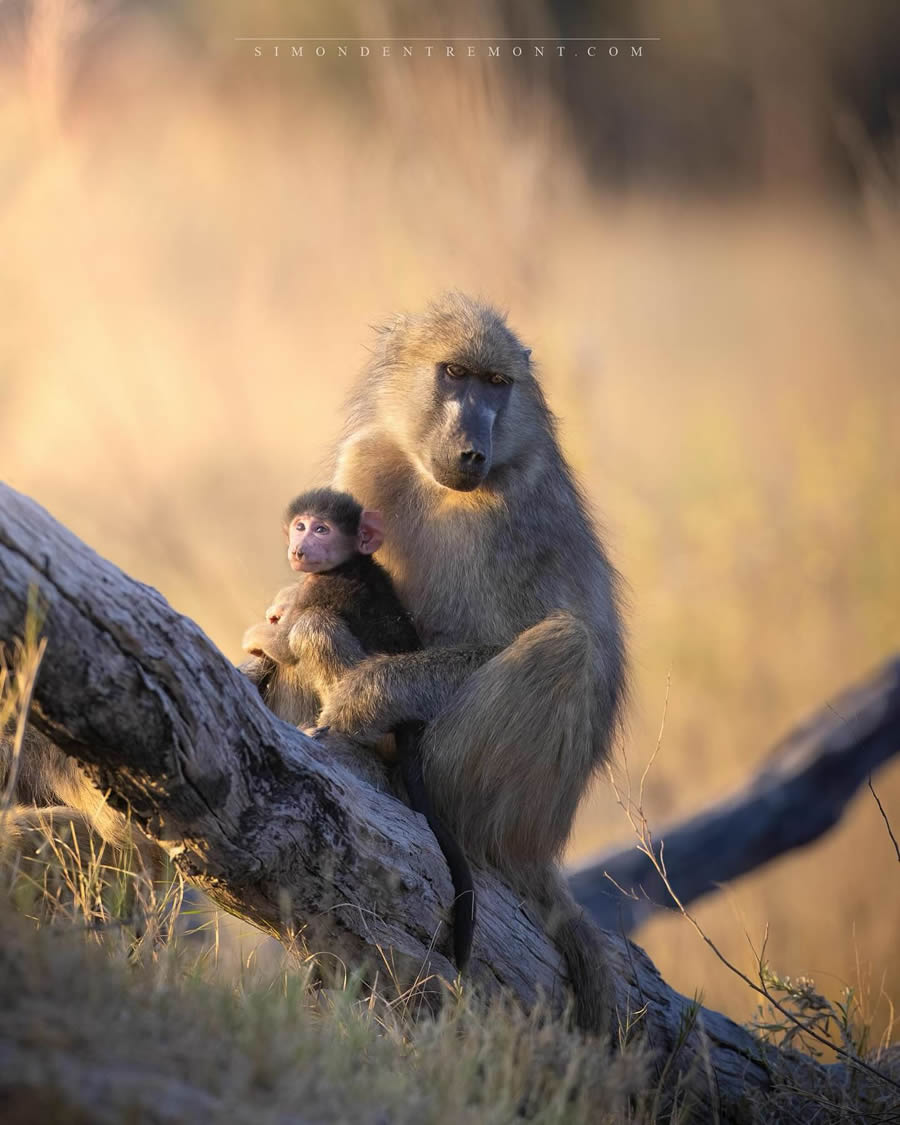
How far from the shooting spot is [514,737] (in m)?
3.17

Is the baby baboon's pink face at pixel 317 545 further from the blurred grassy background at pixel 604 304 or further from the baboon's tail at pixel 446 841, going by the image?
the blurred grassy background at pixel 604 304

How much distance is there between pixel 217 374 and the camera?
912cm

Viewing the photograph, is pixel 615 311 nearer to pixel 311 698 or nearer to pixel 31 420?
pixel 31 420

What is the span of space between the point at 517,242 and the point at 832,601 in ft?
11.4

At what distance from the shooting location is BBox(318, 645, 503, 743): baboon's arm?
126 inches

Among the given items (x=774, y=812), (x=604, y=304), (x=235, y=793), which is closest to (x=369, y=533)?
(x=235, y=793)

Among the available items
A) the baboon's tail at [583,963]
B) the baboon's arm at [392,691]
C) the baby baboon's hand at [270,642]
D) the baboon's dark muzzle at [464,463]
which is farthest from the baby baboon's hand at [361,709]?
the baboon's tail at [583,963]

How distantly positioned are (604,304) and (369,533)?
6.52 m

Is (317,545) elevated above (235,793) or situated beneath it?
elevated above

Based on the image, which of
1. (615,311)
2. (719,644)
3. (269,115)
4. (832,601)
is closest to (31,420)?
(269,115)

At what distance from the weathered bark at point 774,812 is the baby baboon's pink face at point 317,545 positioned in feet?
9.94

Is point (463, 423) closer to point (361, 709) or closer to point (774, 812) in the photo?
point (361, 709)

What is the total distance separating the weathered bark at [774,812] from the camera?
611cm

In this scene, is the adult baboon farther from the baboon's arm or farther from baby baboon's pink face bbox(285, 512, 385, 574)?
baby baboon's pink face bbox(285, 512, 385, 574)
